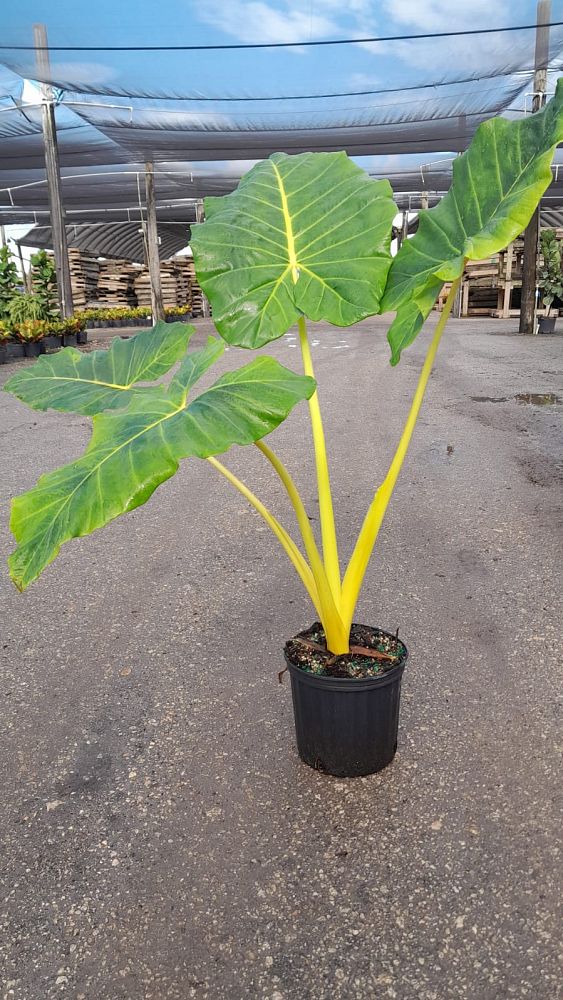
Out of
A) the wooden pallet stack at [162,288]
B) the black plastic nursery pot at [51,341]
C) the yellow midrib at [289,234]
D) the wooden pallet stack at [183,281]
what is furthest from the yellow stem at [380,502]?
the wooden pallet stack at [183,281]

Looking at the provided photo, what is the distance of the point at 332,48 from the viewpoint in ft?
26.3

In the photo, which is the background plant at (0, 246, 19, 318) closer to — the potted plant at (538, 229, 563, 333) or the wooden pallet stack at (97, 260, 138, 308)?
the wooden pallet stack at (97, 260, 138, 308)

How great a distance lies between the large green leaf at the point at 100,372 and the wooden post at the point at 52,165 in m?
7.57

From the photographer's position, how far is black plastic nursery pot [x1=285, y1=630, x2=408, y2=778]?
166 cm

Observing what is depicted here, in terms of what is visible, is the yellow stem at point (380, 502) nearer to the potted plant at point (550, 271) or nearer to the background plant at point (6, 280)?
the background plant at point (6, 280)

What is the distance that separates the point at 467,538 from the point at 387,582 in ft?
2.00

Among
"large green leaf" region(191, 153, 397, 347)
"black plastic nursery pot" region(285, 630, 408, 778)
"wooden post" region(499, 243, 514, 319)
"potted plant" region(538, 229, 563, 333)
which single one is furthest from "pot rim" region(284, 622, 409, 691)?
"wooden post" region(499, 243, 514, 319)

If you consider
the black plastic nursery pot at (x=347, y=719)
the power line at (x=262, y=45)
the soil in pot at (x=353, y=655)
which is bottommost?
the black plastic nursery pot at (x=347, y=719)

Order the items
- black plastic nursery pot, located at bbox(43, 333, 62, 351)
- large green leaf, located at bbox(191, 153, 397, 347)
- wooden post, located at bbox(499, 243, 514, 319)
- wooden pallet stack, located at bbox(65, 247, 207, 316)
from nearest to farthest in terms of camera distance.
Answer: large green leaf, located at bbox(191, 153, 397, 347) < black plastic nursery pot, located at bbox(43, 333, 62, 351) < wooden post, located at bbox(499, 243, 514, 319) < wooden pallet stack, located at bbox(65, 247, 207, 316)

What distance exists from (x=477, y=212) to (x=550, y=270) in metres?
12.2

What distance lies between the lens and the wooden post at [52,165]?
7902 millimetres

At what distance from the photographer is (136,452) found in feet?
4.11

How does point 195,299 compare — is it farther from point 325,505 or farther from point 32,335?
point 325,505

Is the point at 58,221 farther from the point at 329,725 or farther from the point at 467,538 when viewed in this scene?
the point at 329,725
